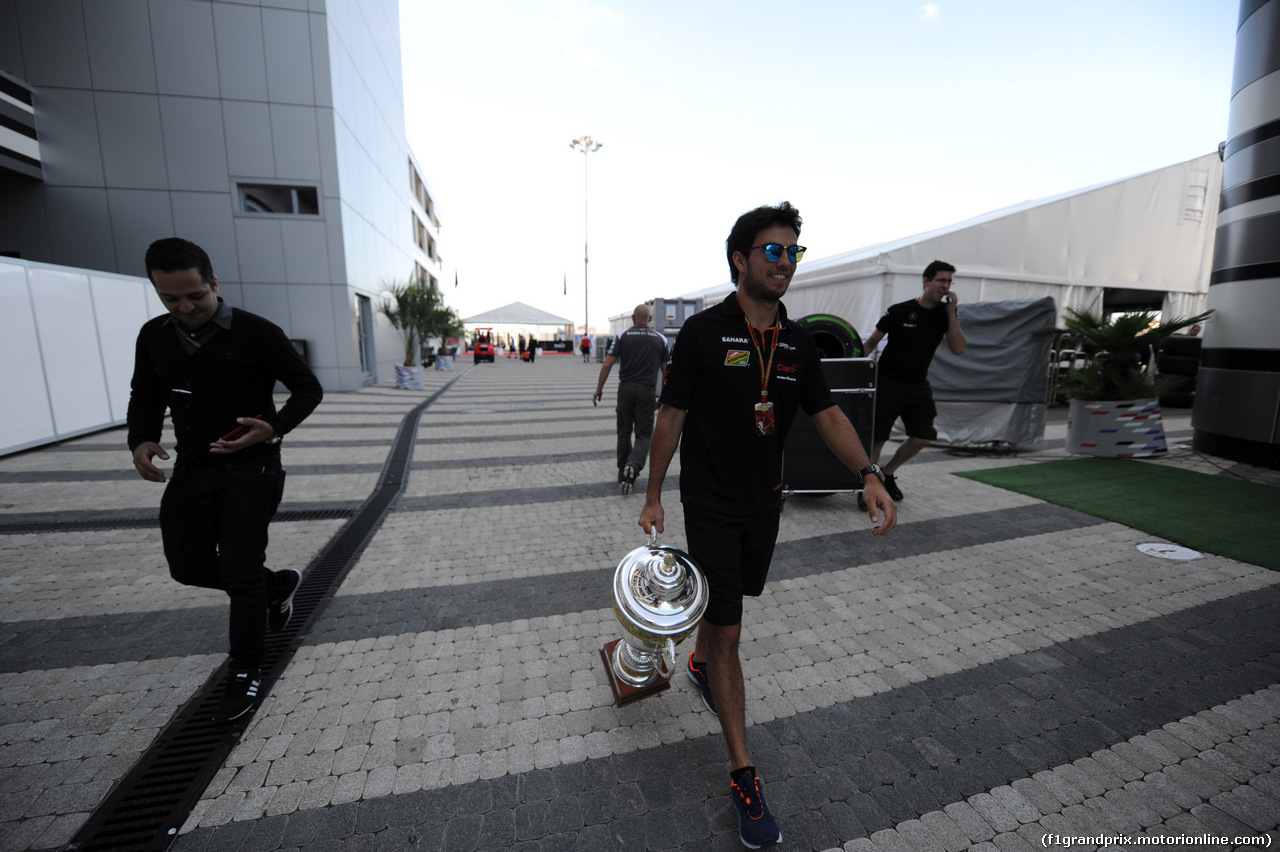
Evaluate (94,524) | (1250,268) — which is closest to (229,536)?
(94,524)

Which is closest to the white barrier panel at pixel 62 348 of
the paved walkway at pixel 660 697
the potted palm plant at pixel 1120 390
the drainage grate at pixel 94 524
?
the drainage grate at pixel 94 524

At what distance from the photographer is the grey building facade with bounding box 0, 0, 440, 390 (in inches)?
502

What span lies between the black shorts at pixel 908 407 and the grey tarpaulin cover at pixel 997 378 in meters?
3.90

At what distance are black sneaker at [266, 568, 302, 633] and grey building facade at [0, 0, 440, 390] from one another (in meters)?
14.3

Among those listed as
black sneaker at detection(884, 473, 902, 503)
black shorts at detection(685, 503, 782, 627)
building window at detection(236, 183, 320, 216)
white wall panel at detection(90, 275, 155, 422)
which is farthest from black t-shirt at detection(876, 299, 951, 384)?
building window at detection(236, 183, 320, 216)

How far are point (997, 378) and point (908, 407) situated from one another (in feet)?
13.6

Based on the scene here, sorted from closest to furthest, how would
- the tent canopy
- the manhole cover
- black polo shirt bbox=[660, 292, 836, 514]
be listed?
black polo shirt bbox=[660, 292, 836, 514] < the manhole cover < the tent canopy

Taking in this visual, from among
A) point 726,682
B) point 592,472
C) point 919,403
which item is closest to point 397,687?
point 726,682

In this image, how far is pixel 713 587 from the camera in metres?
2.06

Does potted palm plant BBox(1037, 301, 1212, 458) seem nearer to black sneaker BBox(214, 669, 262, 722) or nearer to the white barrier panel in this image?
black sneaker BBox(214, 669, 262, 722)

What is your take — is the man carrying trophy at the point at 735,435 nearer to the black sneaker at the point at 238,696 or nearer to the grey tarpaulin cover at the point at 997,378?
the black sneaker at the point at 238,696

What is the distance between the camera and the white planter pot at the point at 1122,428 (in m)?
7.39

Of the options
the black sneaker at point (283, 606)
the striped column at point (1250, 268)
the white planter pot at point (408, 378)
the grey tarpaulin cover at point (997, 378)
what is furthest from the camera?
the white planter pot at point (408, 378)

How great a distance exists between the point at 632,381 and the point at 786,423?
12.9 ft
